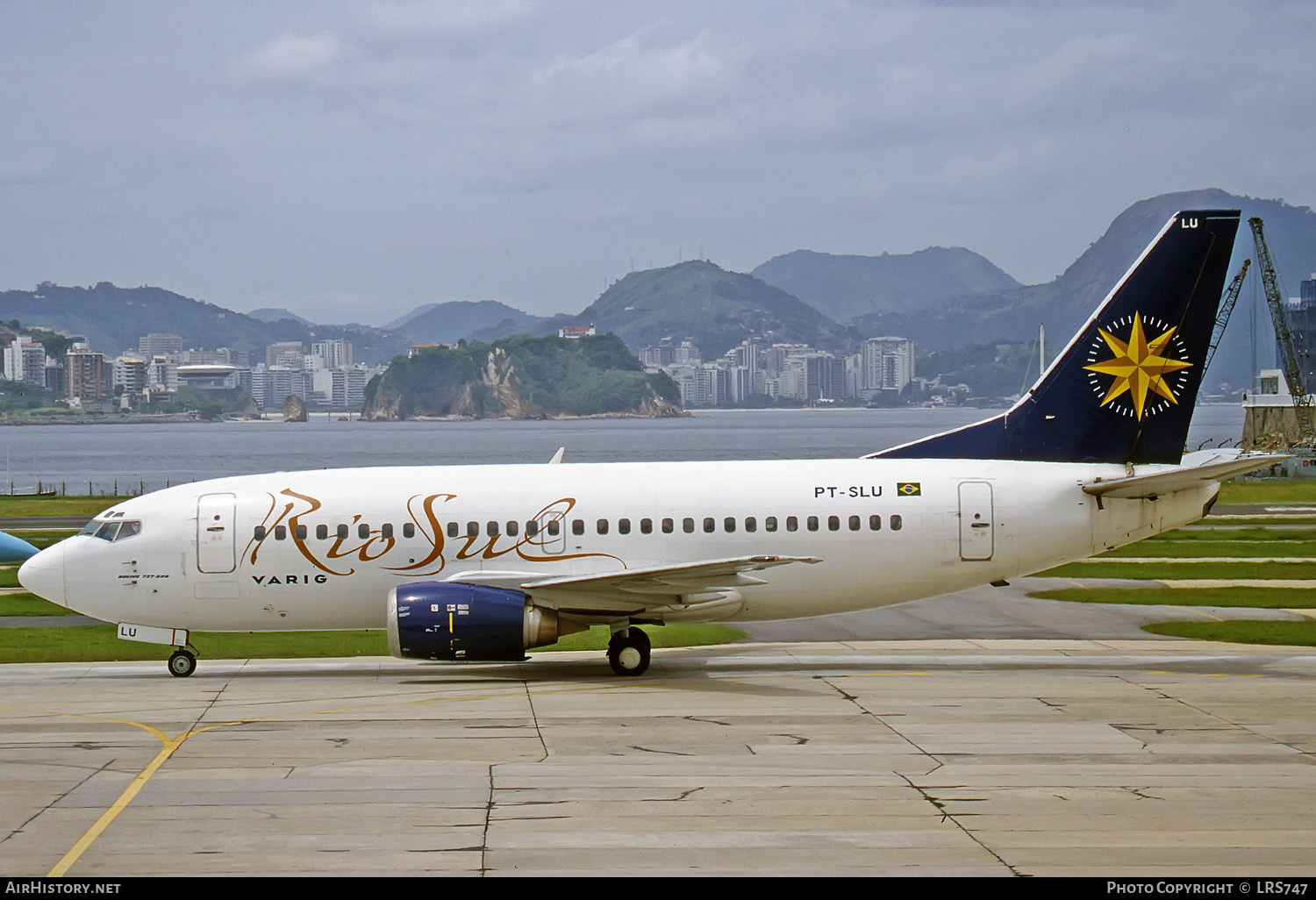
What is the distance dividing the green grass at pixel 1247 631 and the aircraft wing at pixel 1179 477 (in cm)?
533

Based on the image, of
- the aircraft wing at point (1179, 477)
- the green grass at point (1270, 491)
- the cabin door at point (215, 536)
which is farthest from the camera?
the green grass at point (1270, 491)

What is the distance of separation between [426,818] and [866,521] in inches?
490

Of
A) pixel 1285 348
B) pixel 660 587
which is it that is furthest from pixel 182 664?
pixel 1285 348

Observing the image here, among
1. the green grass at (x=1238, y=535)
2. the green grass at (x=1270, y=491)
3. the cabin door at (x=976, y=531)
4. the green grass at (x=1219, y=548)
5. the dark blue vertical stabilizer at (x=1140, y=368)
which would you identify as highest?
the dark blue vertical stabilizer at (x=1140, y=368)

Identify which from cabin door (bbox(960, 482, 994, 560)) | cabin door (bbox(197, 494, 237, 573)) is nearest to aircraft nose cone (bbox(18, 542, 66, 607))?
cabin door (bbox(197, 494, 237, 573))

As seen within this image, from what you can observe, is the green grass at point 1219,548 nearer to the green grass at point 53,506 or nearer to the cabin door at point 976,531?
the cabin door at point 976,531

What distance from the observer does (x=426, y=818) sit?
1517cm

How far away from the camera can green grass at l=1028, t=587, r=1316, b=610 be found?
34.0 metres

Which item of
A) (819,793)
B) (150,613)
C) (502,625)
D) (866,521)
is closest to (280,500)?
(150,613)

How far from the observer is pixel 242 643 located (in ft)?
99.1

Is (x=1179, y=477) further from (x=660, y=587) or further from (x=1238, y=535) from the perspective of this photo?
(x=1238, y=535)

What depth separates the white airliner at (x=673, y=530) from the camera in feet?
83.2

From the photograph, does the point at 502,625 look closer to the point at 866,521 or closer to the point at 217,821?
the point at 866,521

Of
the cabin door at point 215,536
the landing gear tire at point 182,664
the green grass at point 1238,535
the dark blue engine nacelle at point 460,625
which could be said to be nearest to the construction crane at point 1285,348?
the green grass at point 1238,535
